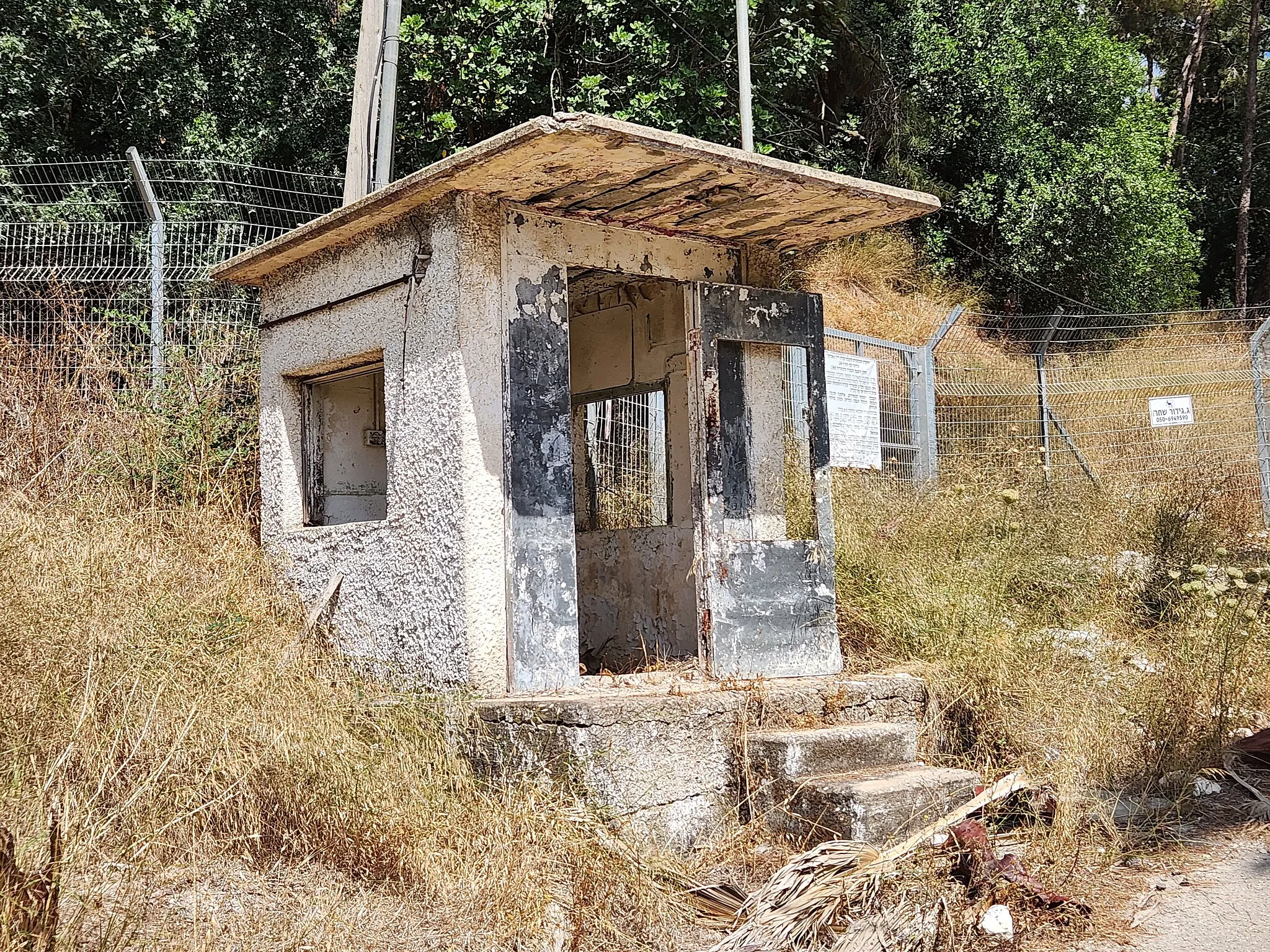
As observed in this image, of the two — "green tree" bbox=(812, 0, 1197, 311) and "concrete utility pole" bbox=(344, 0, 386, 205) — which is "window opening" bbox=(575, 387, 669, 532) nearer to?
"concrete utility pole" bbox=(344, 0, 386, 205)

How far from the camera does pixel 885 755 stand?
5.11m

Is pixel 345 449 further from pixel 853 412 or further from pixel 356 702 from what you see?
pixel 853 412

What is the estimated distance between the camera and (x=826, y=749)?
4.91m

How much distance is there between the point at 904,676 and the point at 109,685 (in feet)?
12.1

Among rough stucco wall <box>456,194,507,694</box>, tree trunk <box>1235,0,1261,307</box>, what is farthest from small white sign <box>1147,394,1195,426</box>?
tree trunk <box>1235,0,1261,307</box>

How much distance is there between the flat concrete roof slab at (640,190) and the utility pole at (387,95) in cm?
115

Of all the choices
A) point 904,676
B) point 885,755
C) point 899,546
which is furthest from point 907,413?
point 885,755

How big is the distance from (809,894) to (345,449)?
14.1 ft

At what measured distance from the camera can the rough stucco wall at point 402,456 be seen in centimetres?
512

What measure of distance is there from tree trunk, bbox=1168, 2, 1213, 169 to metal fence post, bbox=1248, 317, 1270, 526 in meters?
12.5

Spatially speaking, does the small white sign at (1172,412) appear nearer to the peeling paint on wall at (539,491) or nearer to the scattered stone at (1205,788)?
the scattered stone at (1205,788)

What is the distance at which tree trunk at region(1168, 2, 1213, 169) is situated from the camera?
70.6 feet

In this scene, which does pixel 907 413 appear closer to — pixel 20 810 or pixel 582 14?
pixel 582 14

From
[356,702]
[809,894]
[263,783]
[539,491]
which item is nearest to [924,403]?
[539,491]
